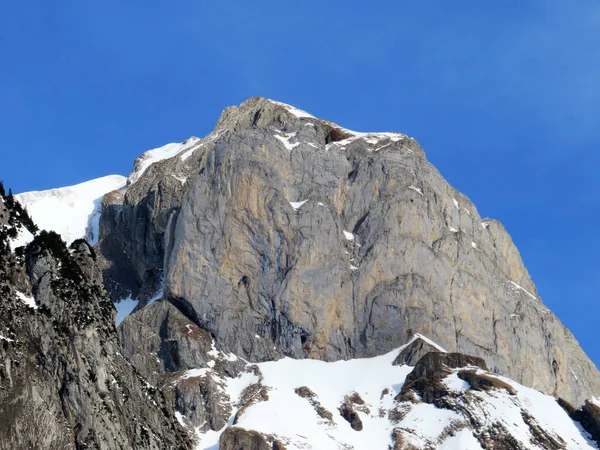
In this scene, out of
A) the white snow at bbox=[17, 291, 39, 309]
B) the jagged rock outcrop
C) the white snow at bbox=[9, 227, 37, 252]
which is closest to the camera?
the jagged rock outcrop

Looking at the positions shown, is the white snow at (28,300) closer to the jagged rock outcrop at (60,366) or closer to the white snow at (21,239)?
the jagged rock outcrop at (60,366)

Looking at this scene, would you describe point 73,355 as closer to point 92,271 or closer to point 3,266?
point 3,266

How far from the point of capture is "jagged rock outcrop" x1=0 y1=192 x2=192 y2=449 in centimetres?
8075

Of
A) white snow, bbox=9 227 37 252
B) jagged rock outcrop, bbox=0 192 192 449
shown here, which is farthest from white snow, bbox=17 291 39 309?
white snow, bbox=9 227 37 252

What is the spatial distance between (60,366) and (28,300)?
5377 millimetres

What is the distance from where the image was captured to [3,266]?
87750mm

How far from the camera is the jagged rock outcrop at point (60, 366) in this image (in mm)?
80750

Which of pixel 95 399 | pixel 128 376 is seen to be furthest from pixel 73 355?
pixel 128 376

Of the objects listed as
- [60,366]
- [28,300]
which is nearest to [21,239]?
[28,300]

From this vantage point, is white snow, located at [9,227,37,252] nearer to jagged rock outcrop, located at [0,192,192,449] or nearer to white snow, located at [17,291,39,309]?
jagged rock outcrop, located at [0,192,192,449]

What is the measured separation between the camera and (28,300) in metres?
88.0

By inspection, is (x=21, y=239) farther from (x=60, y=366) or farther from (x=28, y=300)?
(x=60, y=366)

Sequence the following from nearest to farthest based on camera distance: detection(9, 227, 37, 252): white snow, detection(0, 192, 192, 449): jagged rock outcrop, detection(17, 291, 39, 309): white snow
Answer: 1. detection(0, 192, 192, 449): jagged rock outcrop
2. detection(17, 291, 39, 309): white snow
3. detection(9, 227, 37, 252): white snow

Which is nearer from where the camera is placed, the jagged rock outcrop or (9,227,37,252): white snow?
the jagged rock outcrop
